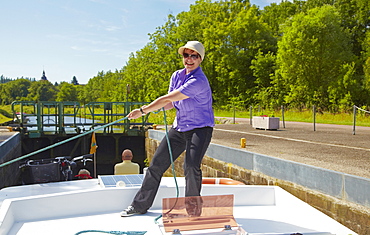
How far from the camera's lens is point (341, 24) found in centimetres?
3834

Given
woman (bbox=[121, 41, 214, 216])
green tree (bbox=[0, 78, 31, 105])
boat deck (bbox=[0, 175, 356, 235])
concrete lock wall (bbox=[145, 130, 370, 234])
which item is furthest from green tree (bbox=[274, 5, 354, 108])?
green tree (bbox=[0, 78, 31, 105])

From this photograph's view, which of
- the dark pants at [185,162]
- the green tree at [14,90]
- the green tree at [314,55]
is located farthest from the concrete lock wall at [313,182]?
the green tree at [14,90]

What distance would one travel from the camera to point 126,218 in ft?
12.0

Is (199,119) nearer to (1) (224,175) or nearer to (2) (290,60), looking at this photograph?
(1) (224,175)

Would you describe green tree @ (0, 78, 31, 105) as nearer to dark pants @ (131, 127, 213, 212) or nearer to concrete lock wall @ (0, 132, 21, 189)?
concrete lock wall @ (0, 132, 21, 189)

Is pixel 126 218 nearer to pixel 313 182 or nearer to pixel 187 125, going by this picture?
pixel 187 125

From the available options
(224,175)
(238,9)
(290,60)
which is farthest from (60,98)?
(224,175)

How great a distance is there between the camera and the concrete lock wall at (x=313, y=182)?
449cm

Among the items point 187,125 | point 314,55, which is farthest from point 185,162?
→ point 314,55

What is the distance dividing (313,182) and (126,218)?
2844 mm

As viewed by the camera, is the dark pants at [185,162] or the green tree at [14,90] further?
the green tree at [14,90]

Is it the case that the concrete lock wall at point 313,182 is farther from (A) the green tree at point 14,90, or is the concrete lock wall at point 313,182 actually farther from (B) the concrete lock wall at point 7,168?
(A) the green tree at point 14,90

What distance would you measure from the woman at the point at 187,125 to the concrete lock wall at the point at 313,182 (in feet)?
6.73

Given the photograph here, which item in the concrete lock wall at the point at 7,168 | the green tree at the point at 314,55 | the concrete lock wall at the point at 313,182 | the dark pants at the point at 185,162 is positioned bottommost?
the concrete lock wall at the point at 7,168
